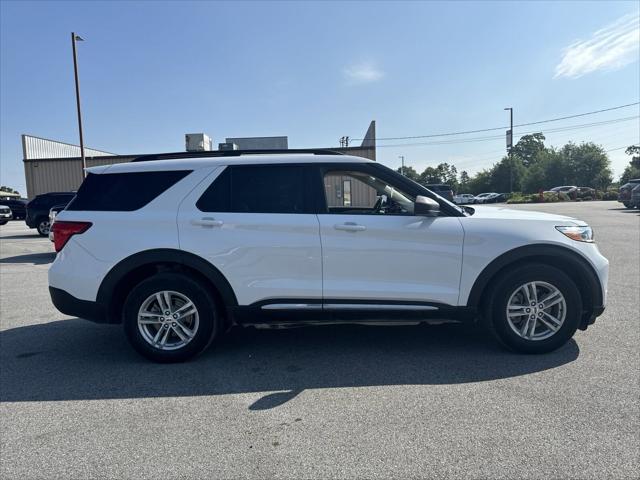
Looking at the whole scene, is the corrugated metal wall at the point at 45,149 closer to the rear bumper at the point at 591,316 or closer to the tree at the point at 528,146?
the rear bumper at the point at 591,316

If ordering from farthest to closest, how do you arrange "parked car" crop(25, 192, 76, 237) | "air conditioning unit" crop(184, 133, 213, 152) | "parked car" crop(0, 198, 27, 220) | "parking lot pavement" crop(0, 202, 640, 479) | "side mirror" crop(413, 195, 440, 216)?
"parked car" crop(0, 198, 27, 220)
"parked car" crop(25, 192, 76, 237)
"air conditioning unit" crop(184, 133, 213, 152)
"side mirror" crop(413, 195, 440, 216)
"parking lot pavement" crop(0, 202, 640, 479)

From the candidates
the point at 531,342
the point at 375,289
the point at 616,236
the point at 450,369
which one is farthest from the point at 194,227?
the point at 616,236

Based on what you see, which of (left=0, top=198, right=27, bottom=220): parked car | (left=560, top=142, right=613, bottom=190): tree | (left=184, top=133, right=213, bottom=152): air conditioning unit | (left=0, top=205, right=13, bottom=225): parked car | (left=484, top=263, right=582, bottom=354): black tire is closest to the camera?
(left=484, top=263, right=582, bottom=354): black tire

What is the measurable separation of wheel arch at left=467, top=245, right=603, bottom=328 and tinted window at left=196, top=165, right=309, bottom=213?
171 cm

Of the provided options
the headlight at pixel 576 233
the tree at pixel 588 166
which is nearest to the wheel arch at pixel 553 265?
the headlight at pixel 576 233

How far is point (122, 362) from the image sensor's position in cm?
406

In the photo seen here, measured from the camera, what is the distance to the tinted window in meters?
3.95

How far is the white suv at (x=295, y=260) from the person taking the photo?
12.6 feet

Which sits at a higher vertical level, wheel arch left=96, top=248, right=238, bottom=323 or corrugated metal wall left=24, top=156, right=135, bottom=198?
corrugated metal wall left=24, top=156, right=135, bottom=198

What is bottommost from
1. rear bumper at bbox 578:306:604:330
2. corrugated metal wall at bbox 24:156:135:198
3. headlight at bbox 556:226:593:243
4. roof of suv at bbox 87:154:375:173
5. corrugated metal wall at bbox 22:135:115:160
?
rear bumper at bbox 578:306:604:330

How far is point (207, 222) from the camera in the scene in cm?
388

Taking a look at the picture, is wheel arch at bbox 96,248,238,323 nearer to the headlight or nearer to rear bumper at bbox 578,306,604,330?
the headlight

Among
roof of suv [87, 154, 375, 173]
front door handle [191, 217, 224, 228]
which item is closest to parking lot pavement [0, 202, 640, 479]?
front door handle [191, 217, 224, 228]

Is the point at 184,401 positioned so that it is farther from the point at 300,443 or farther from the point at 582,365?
the point at 582,365
